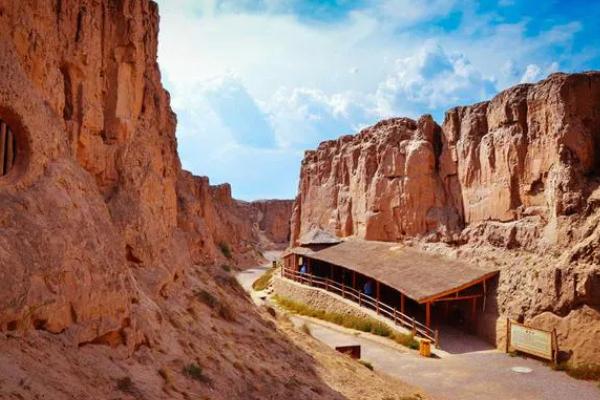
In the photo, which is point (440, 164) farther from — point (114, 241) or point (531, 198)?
point (114, 241)

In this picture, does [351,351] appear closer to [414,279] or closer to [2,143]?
[414,279]

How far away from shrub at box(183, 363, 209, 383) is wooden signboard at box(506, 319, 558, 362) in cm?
1490

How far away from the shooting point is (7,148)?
24.0 ft

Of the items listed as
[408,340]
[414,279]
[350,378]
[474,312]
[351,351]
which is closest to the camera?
[350,378]

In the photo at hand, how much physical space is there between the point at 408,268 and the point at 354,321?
4.03 metres

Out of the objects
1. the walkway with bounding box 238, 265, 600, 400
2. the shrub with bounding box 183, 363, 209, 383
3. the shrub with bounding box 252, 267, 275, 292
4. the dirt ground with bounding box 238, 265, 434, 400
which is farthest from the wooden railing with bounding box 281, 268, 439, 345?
the shrub with bounding box 183, 363, 209, 383

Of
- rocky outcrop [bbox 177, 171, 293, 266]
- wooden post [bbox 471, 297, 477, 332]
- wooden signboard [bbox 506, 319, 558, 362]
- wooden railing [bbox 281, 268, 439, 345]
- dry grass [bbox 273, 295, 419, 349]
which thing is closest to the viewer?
wooden signboard [bbox 506, 319, 558, 362]

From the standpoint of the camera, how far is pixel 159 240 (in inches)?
483

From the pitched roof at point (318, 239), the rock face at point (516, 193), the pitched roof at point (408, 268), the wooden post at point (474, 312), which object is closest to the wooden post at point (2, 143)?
the pitched roof at point (408, 268)

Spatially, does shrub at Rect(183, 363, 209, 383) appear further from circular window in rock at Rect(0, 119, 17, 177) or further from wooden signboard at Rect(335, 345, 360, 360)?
wooden signboard at Rect(335, 345, 360, 360)

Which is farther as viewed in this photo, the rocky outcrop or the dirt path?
the rocky outcrop

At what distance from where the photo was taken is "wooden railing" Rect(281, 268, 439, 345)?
22480mm

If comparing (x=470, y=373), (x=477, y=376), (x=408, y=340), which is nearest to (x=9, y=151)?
(x=477, y=376)

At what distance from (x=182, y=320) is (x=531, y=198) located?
18.6 metres
